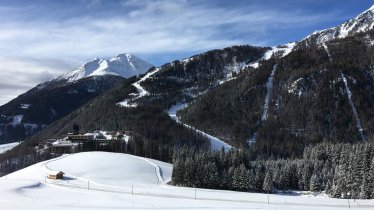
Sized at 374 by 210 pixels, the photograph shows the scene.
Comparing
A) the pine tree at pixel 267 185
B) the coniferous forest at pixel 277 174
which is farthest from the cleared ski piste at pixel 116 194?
the pine tree at pixel 267 185

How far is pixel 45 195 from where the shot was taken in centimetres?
7806

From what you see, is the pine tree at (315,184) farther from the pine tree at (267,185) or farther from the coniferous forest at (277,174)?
the pine tree at (267,185)

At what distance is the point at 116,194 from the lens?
81250 millimetres

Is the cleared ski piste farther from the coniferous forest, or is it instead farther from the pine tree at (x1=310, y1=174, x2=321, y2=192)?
the pine tree at (x1=310, y1=174, x2=321, y2=192)

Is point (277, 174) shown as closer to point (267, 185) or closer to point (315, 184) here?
point (315, 184)

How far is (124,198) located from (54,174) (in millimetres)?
35581

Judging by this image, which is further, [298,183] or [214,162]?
[298,183]

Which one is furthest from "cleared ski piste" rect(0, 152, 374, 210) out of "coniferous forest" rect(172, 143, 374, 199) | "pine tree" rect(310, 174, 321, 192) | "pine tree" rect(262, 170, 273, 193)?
"pine tree" rect(310, 174, 321, 192)

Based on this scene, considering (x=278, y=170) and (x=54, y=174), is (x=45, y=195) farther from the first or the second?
(x=278, y=170)

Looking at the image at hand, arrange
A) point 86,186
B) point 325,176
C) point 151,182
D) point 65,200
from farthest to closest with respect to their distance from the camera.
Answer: point 325,176 < point 151,182 < point 86,186 < point 65,200

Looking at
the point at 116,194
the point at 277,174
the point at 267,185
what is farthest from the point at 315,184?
the point at 116,194

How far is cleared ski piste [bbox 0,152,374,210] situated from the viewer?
66.2 metres

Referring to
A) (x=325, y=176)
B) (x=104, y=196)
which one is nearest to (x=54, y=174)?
(x=104, y=196)

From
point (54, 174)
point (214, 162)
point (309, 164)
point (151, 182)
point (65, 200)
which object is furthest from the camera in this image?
point (309, 164)
